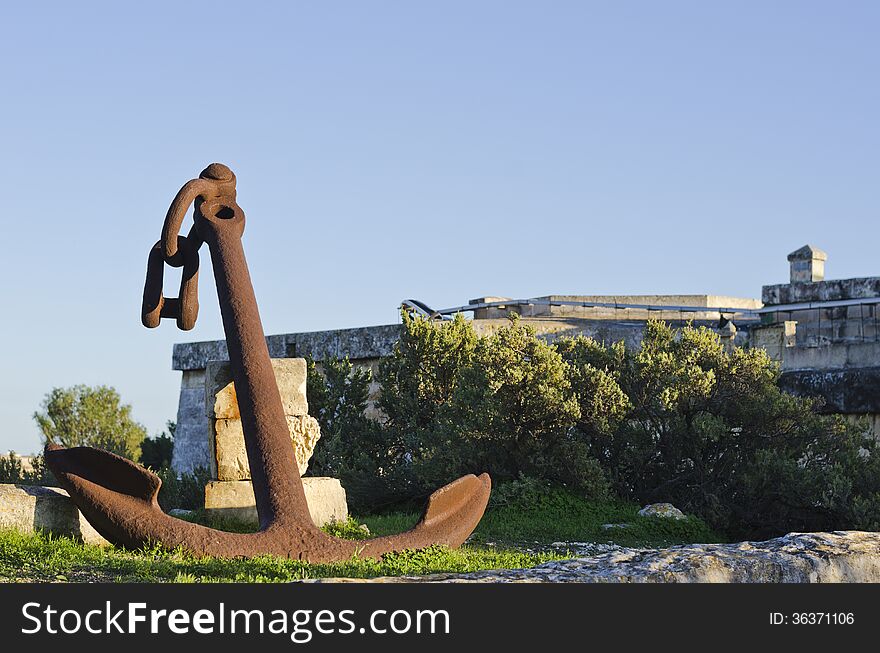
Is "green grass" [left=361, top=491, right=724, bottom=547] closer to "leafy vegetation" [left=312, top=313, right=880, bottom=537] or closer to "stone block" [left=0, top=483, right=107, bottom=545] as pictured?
"leafy vegetation" [left=312, top=313, right=880, bottom=537]

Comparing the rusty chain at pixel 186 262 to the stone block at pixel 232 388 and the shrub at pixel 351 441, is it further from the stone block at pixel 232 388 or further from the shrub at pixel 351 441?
the shrub at pixel 351 441

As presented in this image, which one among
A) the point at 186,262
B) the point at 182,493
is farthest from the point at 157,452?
the point at 186,262

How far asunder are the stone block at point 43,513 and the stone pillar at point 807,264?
13147 millimetres

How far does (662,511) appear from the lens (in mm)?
10188

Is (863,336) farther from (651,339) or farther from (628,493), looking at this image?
(628,493)

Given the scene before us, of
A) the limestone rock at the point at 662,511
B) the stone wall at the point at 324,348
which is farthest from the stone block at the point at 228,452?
the stone wall at the point at 324,348

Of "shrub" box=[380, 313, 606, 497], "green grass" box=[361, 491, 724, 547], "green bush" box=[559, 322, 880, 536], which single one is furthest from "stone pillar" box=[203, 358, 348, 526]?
"green bush" box=[559, 322, 880, 536]

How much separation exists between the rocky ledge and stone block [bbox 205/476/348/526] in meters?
3.63

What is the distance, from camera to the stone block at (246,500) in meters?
8.08

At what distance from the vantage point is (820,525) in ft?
34.1

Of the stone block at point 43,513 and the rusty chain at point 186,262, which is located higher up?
the rusty chain at point 186,262

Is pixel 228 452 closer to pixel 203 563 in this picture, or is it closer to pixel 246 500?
pixel 246 500
